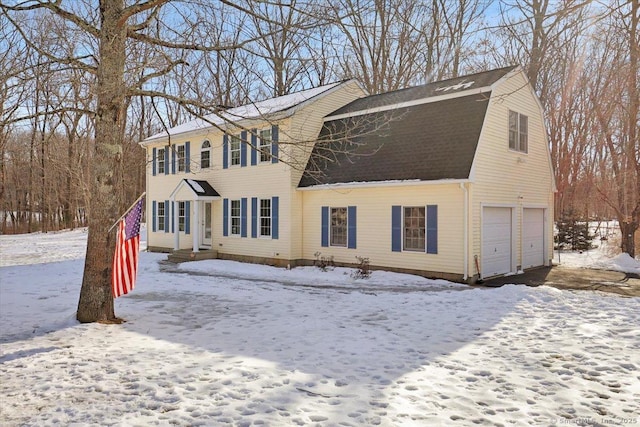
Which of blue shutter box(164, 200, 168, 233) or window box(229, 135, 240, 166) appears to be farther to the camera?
blue shutter box(164, 200, 168, 233)

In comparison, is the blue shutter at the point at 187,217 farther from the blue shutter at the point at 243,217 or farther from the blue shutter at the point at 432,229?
the blue shutter at the point at 432,229

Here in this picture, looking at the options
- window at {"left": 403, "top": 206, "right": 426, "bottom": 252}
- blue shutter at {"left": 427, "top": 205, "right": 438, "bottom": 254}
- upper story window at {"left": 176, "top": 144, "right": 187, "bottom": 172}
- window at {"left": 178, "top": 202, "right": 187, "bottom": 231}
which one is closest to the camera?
blue shutter at {"left": 427, "top": 205, "right": 438, "bottom": 254}

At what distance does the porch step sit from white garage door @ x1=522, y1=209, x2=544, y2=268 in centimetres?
1175

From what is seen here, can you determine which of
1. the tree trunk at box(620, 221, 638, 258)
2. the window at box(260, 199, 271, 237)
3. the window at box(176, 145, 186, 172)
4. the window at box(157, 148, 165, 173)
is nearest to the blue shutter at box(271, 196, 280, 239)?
the window at box(260, 199, 271, 237)

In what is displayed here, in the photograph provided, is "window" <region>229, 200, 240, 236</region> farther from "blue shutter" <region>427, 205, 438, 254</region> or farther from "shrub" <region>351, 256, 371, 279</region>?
"blue shutter" <region>427, 205, 438, 254</region>

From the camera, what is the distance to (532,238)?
15.5m

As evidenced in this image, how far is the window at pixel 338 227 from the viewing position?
50.0 feet

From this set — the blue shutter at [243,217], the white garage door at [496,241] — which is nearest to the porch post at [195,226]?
the blue shutter at [243,217]

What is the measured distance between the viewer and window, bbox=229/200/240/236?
17900 millimetres

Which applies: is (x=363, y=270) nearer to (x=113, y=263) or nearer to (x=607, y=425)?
(x=113, y=263)

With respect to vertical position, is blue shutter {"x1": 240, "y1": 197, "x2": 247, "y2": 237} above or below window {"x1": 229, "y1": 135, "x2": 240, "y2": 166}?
below

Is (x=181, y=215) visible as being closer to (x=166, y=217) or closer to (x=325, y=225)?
(x=166, y=217)

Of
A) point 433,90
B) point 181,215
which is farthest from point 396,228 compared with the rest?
point 181,215

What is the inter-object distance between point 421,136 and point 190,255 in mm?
10081
